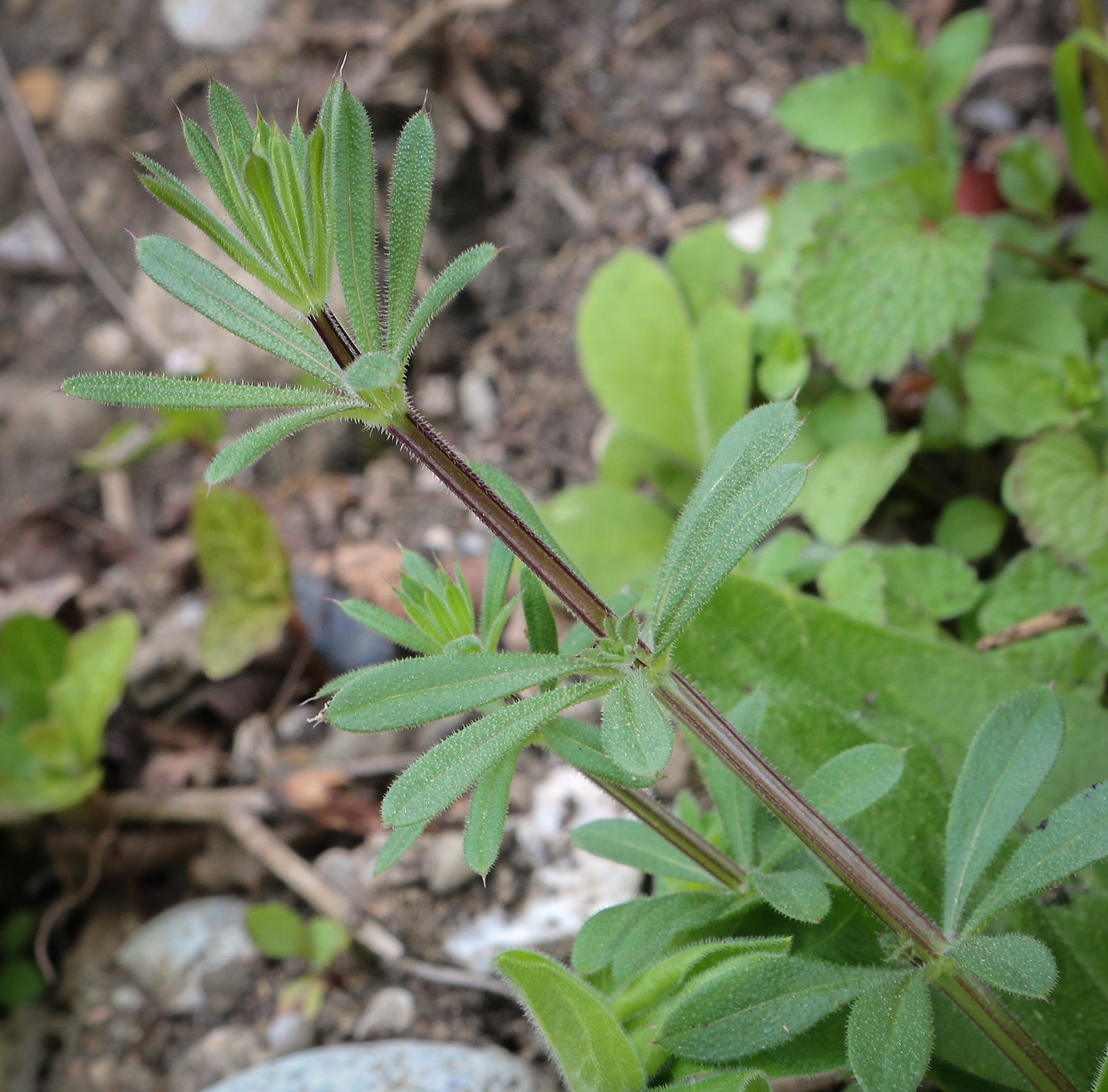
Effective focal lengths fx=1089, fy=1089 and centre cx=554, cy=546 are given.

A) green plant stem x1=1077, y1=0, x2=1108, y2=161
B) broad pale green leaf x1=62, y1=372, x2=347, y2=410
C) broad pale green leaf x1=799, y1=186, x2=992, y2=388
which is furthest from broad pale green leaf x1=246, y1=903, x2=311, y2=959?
green plant stem x1=1077, y1=0, x2=1108, y2=161

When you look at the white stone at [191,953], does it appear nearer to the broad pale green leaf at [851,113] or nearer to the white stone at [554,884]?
the white stone at [554,884]

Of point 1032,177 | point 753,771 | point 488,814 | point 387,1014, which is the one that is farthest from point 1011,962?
point 1032,177

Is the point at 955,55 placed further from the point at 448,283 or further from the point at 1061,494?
the point at 448,283

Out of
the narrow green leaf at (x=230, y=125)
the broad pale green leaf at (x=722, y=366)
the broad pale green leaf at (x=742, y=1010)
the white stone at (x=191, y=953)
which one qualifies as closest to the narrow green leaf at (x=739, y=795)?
the broad pale green leaf at (x=742, y=1010)

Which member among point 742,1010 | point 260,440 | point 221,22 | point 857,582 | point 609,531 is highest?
point 221,22

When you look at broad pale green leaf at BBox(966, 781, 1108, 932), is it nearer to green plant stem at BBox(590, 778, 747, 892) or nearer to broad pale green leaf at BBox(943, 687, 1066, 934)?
broad pale green leaf at BBox(943, 687, 1066, 934)
